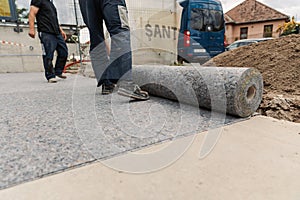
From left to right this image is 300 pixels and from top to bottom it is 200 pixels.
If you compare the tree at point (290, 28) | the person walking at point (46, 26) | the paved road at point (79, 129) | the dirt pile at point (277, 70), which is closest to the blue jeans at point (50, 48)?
the person walking at point (46, 26)

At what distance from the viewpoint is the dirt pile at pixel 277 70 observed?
53.6 inches

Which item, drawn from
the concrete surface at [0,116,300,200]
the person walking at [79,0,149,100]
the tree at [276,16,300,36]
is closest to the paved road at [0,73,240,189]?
the concrete surface at [0,116,300,200]

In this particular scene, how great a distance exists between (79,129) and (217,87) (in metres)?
0.89

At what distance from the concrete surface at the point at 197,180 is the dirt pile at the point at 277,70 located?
609mm

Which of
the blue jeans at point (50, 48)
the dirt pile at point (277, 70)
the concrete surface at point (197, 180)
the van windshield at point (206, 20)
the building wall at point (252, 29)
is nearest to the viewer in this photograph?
the concrete surface at point (197, 180)

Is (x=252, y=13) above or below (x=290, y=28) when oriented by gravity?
above

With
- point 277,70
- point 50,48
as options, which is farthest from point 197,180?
point 50,48

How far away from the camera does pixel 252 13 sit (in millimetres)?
19672

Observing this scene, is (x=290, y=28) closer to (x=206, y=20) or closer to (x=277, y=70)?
(x=206, y=20)

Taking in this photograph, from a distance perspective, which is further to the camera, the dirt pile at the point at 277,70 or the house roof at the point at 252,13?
the house roof at the point at 252,13

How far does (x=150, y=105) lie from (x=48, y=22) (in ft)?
7.19

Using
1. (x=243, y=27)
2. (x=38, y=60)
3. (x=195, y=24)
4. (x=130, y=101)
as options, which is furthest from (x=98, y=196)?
(x=243, y=27)

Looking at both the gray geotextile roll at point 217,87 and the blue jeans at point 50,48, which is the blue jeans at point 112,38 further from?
the blue jeans at point 50,48

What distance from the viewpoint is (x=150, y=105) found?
5.09ft
